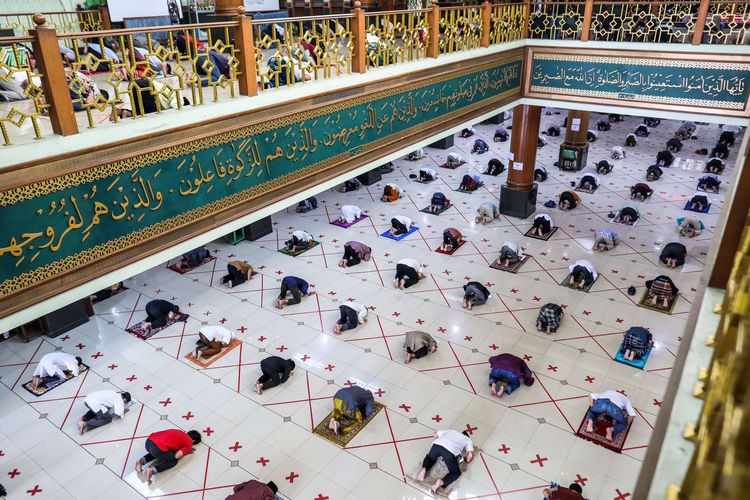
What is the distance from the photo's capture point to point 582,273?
7465 mm

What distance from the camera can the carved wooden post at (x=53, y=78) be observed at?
2750mm

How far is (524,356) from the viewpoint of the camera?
20.4 feet

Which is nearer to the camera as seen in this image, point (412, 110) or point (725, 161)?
point (412, 110)

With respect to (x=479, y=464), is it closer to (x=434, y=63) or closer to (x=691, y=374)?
(x=691, y=374)

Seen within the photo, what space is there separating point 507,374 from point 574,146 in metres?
7.88

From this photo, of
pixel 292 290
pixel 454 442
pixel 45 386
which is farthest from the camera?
pixel 292 290

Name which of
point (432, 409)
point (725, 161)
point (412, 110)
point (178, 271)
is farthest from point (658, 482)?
point (725, 161)

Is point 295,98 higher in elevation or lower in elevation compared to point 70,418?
higher

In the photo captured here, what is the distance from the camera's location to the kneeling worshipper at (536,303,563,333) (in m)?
6.48

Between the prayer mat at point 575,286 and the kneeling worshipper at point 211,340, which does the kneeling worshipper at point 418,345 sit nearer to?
the kneeling worshipper at point 211,340

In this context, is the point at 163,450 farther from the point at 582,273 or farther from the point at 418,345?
the point at 582,273

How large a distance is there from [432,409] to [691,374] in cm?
410

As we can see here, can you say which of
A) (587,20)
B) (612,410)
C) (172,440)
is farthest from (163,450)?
(587,20)

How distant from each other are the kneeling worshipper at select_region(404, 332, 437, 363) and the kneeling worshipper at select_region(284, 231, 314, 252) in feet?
10.5
